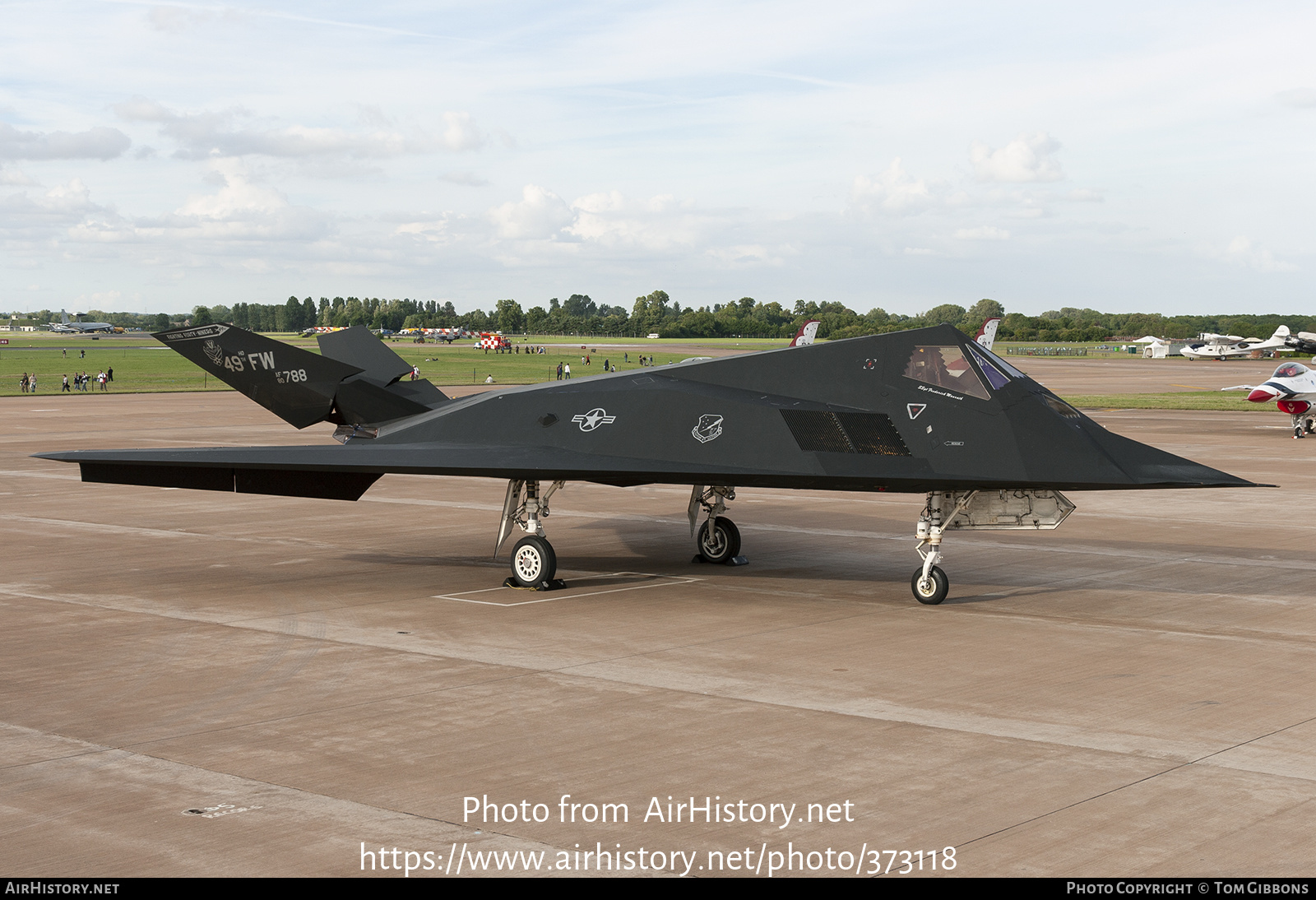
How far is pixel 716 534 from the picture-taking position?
52.5ft

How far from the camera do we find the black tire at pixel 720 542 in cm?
1590

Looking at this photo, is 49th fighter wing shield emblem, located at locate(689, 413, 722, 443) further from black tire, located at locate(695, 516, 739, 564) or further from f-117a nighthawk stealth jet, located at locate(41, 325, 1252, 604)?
black tire, located at locate(695, 516, 739, 564)

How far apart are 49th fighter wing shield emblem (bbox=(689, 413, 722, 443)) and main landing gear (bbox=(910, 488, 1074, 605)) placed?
2520mm

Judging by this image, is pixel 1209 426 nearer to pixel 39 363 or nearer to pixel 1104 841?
pixel 1104 841

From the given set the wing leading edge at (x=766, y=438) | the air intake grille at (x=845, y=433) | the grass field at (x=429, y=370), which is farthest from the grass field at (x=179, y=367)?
the air intake grille at (x=845, y=433)

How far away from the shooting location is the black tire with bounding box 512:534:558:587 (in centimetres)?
1380

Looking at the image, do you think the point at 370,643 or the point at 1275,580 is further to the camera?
the point at 1275,580

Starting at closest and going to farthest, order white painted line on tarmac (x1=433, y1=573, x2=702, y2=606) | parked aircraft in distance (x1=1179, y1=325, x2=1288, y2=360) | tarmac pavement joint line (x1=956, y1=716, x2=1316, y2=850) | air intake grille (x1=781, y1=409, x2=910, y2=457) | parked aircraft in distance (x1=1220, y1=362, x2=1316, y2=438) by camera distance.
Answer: tarmac pavement joint line (x1=956, y1=716, x2=1316, y2=850), air intake grille (x1=781, y1=409, x2=910, y2=457), white painted line on tarmac (x1=433, y1=573, x2=702, y2=606), parked aircraft in distance (x1=1220, y1=362, x2=1316, y2=438), parked aircraft in distance (x1=1179, y1=325, x2=1288, y2=360)

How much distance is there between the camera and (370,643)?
36.7 feet

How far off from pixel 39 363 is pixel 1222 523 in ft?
340

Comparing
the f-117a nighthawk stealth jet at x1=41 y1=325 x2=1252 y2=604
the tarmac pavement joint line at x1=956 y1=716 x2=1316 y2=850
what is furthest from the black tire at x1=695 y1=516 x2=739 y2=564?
the tarmac pavement joint line at x1=956 y1=716 x2=1316 y2=850

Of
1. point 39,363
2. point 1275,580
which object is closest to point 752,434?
point 1275,580

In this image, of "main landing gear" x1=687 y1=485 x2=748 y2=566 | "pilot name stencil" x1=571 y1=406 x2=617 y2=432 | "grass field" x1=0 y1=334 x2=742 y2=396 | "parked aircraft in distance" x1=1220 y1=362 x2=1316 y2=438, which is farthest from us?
"grass field" x1=0 y1=334 x2=742 y2=396

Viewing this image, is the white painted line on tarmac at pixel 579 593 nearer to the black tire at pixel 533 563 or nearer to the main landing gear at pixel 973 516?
the black tire at pixel 533 563
